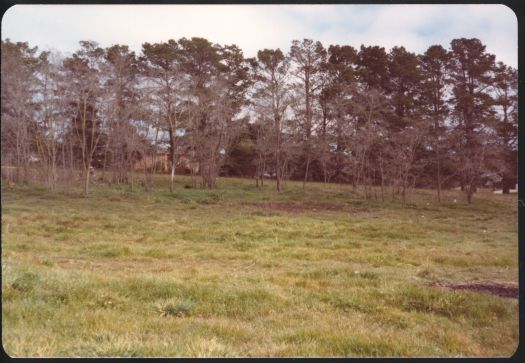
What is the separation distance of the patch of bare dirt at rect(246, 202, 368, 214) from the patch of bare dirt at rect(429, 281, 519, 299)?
1756 cm

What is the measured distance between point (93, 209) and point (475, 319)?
22.1 m

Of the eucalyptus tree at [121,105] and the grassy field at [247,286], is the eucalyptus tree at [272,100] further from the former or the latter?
the grassy field at [247,286]

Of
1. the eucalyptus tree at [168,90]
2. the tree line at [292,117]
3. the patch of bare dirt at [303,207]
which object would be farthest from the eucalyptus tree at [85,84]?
the patch of bare dirt at [303,207]

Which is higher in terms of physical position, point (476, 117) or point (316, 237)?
point (476, 117)

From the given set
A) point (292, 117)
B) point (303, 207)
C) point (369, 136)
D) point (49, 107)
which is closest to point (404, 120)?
point (369, 136)

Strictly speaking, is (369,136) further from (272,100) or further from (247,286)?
(247,286)

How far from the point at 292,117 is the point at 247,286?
38.3m

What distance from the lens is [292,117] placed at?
4653cm

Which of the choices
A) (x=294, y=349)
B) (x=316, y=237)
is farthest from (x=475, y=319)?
(x=316, y=237)

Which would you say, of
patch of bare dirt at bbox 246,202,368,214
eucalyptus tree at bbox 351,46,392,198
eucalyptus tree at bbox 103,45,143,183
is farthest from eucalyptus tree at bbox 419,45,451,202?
eucalyptus tree at bbox 103,45,143,183

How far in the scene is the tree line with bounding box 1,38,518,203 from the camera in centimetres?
3812

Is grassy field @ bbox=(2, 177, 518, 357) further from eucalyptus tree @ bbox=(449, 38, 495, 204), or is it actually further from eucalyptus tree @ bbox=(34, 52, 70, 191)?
eucalyptus tree @ bbox=(449, 38, 495, 204)

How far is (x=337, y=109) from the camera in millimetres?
46500

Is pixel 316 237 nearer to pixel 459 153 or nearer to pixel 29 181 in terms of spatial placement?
pixel 459 153
